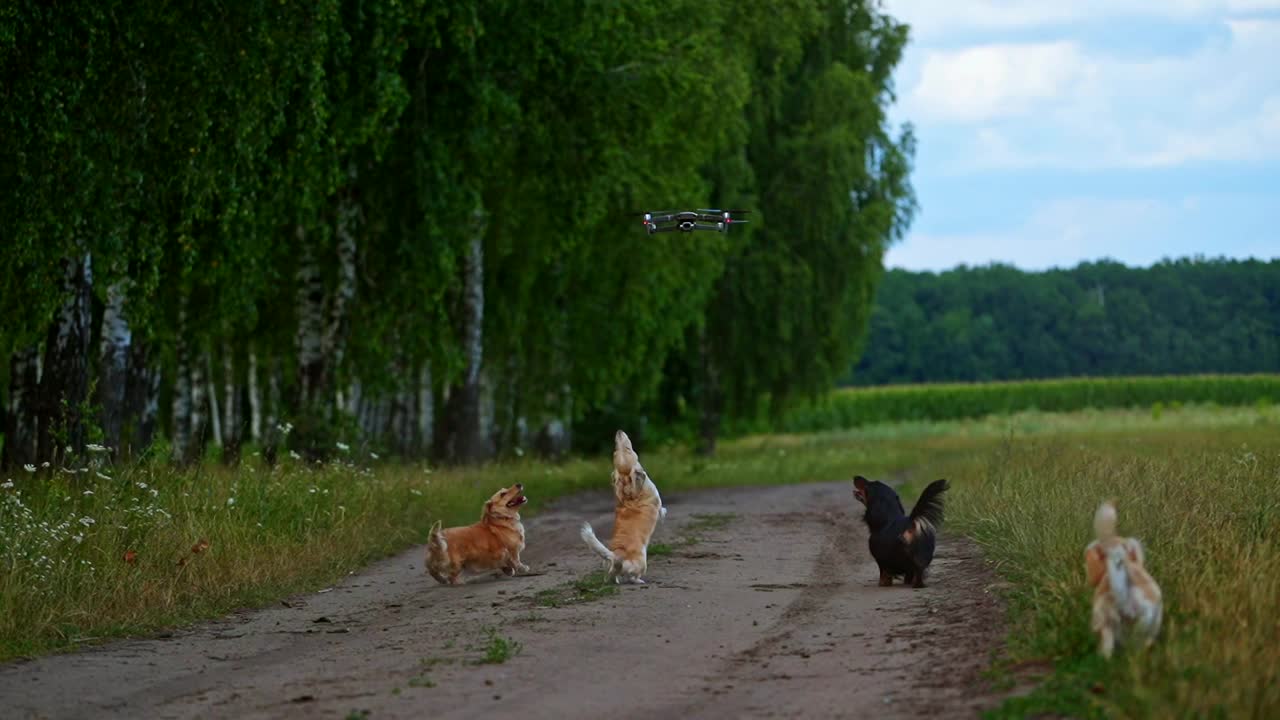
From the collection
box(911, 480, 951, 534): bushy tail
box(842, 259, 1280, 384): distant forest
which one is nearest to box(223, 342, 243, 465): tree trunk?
box(911, 480, 951, 534): bushy tail

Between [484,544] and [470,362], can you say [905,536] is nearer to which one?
[484,544]

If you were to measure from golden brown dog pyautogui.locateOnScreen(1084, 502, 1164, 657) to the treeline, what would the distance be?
11105 mm

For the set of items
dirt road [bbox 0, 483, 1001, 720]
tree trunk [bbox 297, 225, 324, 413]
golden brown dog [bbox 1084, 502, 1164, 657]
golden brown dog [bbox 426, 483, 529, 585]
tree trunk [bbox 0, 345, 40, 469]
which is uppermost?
tree trunk [bbox 297, 225, 324, 413]

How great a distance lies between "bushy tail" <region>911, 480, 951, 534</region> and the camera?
48.6 ft

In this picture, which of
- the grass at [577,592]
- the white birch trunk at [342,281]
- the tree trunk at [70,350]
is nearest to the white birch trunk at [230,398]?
the white birch trunk at [342,281]

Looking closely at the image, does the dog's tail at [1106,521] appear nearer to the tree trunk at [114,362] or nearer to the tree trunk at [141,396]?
the tree trunk at [114,362]

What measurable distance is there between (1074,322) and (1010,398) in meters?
27.7

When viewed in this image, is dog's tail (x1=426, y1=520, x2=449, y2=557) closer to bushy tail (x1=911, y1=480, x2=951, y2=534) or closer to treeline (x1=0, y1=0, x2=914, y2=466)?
treeline (x1=0, y1=0, x2=914, y2=466)

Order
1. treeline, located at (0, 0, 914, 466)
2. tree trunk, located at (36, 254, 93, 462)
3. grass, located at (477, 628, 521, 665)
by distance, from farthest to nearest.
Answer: tree trunk, located at (36, 254, 93, 462) < treeline, located at (0, 0, 914, 466) < grass, located at (477, 628, 521, 665)

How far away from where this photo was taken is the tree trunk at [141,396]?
2748cm

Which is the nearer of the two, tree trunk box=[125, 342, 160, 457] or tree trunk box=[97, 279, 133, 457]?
tree trunk box=[97, 279, 133, 457]

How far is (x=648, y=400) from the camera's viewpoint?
60.5 meters

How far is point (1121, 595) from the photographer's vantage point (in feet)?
31.0

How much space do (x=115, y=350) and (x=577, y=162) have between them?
11071mm
